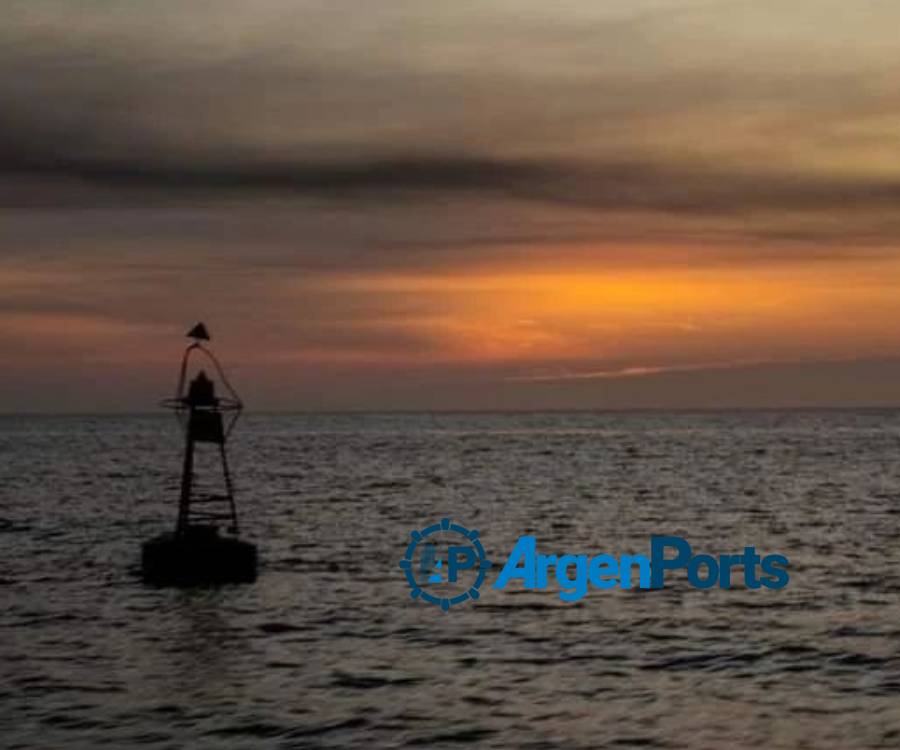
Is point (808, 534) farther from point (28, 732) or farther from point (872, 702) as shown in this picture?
point (28, 732)

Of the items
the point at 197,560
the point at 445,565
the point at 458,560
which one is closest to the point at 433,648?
the point at 197,560

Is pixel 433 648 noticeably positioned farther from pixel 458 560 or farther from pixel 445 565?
pixel 458 560

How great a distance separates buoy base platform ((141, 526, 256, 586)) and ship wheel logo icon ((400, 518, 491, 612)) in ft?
17.0

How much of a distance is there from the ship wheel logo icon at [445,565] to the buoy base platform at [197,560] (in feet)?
17.0

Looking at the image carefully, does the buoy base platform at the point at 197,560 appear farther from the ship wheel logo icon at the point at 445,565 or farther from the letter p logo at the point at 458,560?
the letter p logo at the point at 458,560

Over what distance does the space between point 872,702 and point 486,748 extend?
7.97 metres

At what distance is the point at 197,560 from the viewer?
40.5m

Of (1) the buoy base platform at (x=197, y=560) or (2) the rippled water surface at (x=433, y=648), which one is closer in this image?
(2) the rippled water surface at (x=433, y=648)

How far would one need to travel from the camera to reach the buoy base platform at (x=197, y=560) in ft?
133

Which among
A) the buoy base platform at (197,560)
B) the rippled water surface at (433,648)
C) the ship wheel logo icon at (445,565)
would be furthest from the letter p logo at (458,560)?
the buoy base platform at (197,560)

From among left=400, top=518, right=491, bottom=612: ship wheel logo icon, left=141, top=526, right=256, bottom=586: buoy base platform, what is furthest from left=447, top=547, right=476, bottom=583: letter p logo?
left=141, top=526, right=256, bottom=586: buoy base platform

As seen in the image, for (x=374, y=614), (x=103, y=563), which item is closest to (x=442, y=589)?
(x=374, y=614)

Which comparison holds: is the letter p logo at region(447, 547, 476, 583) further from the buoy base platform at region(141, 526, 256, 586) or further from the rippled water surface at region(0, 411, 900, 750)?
the buoy base platform at region(141, 526, 256, 586)

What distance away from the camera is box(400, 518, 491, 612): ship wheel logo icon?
4078 centimetres
